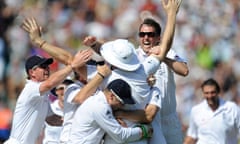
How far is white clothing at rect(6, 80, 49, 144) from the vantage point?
38.8 ft

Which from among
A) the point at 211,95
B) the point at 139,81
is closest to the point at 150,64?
the point at 139,81

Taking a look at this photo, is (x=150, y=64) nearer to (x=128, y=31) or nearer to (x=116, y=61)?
(x=116, y=61)

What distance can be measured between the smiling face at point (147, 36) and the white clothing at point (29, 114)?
149 cm

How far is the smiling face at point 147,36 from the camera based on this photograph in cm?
1105

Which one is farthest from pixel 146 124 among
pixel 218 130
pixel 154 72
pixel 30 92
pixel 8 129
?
pixel 8 129

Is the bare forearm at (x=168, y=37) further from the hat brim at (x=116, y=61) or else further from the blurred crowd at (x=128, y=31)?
the blurred crowd at (x=128, y=31)

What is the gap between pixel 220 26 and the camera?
22.3 metres

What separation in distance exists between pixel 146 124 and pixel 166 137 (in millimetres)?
1075

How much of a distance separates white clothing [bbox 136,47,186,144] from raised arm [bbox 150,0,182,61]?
460mm

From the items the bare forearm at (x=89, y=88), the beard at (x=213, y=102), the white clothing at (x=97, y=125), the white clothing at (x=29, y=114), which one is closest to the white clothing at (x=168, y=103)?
the bare forearm at (x=89, y=88)

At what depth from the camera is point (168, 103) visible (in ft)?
37.0

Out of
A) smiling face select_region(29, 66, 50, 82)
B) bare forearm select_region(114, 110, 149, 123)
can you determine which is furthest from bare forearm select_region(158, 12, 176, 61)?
smiling face select_region(29, 66, 50, 82)

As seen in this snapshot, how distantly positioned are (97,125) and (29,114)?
206cm

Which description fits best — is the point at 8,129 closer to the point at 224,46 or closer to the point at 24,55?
the point at 24,55
